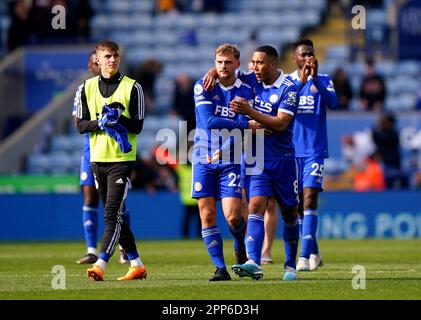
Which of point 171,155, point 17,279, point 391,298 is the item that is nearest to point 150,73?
point 171,155

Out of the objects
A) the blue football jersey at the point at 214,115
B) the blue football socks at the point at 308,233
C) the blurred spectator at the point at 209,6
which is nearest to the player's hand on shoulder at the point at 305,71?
the blue football jersey at the point at 214,115

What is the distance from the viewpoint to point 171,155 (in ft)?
88.9

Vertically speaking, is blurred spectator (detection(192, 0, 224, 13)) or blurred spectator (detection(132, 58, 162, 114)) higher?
blurred spectator (detection(192, 0, 224, 13))

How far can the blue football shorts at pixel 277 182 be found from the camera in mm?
12852

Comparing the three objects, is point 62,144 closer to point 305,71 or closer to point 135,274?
point 305,71

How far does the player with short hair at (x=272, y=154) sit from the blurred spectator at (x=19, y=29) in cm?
1857

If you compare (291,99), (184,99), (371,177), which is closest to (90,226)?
(291,99)

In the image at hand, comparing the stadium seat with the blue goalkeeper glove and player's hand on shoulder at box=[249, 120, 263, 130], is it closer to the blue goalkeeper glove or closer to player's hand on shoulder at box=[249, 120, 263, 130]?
the blue goalkeeper glove

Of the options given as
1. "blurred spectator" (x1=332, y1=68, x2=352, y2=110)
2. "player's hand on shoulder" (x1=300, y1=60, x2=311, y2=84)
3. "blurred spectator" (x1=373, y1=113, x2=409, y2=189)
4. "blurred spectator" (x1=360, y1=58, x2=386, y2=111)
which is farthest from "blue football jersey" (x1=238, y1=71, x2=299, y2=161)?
"blurred spectator" (x1=360, y1=58, x2=386, y2=111)

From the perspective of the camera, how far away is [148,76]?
1172 inches

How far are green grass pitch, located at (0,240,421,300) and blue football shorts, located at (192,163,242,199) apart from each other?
0.89 m

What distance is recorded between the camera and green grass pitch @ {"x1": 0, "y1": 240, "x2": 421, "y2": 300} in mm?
11164
